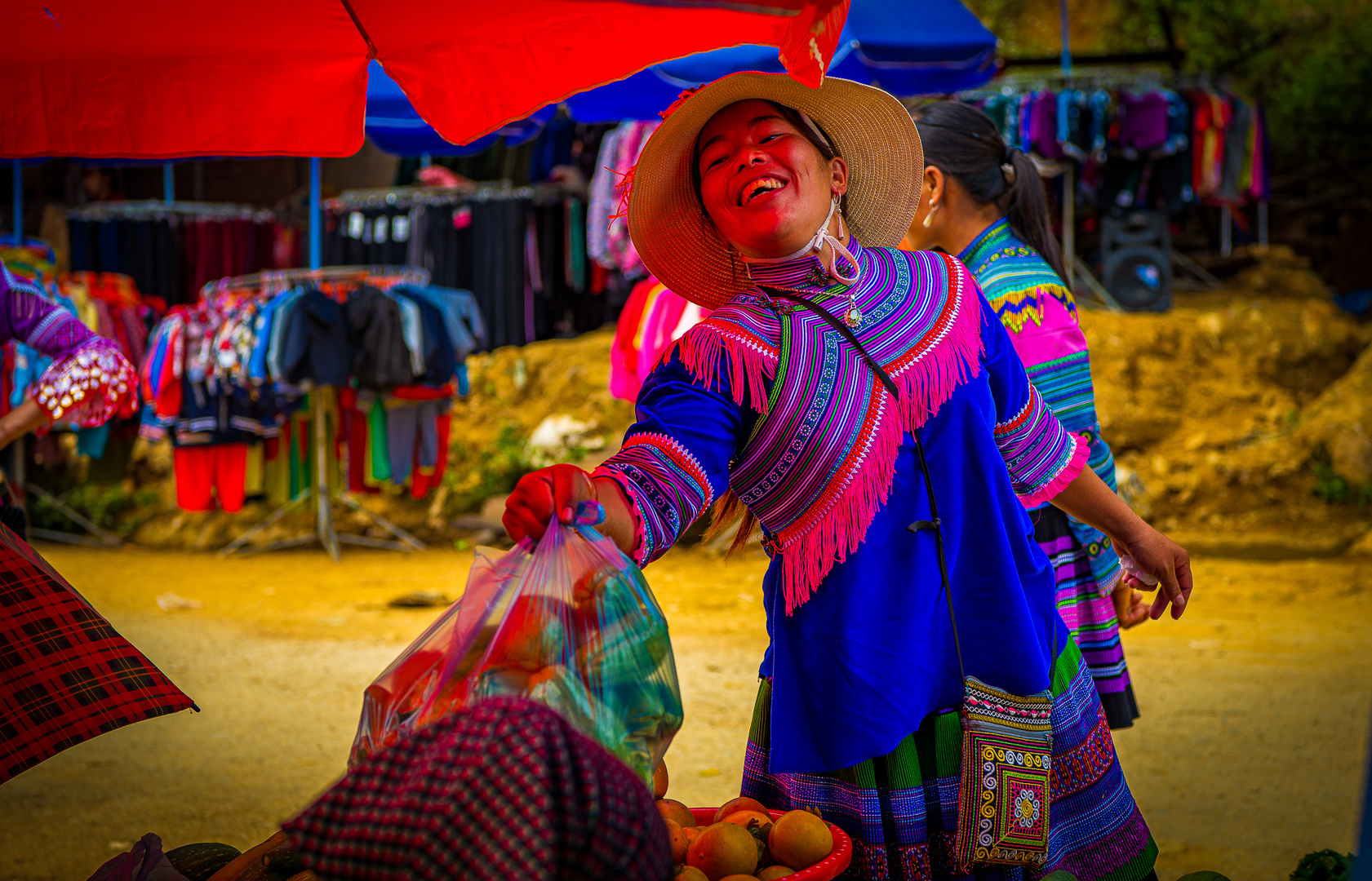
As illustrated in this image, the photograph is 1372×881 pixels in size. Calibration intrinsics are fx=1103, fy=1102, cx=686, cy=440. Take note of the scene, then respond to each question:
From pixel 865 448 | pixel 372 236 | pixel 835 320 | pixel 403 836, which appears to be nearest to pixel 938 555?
pixel 865 448

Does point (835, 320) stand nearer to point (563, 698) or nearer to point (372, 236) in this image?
point (563, 698)

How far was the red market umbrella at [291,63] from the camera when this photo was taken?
2.13 metres

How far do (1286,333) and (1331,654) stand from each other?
452cm

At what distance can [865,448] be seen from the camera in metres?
1.63

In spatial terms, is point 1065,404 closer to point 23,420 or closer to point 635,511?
point 635,511

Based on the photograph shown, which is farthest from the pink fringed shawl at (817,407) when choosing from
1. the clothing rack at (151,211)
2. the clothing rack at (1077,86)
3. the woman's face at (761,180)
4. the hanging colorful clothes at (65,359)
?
the clothing rack at (151,211)

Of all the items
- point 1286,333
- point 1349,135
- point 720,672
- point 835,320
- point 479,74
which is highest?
point 1349,135

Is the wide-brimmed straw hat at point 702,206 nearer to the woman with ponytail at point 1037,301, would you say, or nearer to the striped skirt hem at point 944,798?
the woman with ponytail at point 1037,301

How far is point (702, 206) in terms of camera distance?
196 centimetres

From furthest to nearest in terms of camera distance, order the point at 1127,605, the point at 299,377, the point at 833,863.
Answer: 1. the point at 299,377
2. the point at 1127,605
3. the point at 833,863

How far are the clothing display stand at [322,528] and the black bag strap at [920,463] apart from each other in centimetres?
638

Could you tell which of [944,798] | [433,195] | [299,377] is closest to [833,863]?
[944,798]

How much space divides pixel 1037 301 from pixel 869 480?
101 centimetres

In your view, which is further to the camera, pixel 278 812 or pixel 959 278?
pixel 278 812
